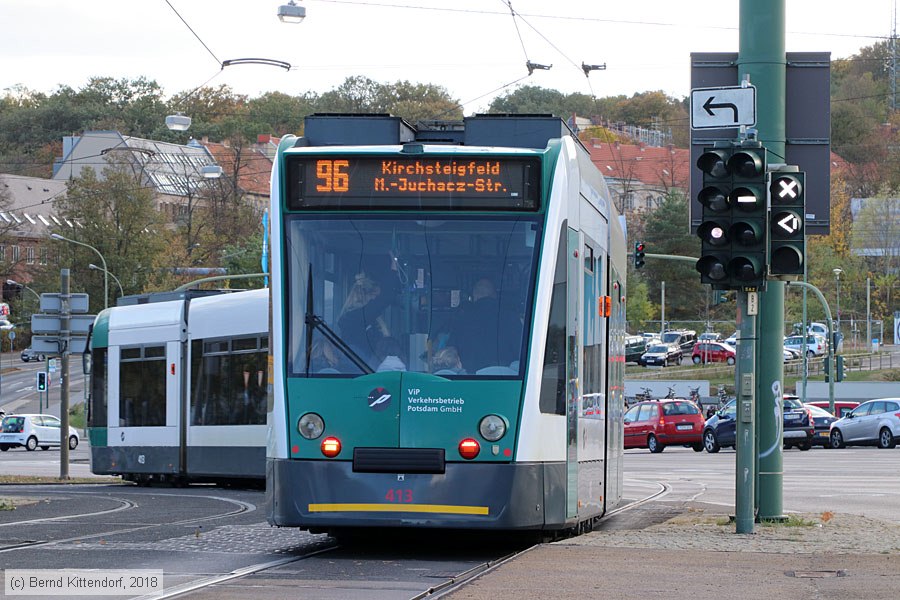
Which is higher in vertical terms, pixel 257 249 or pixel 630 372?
pixel 257 249

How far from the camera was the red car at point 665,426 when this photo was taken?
40812 millimetres

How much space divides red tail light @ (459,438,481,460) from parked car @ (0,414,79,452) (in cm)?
4520

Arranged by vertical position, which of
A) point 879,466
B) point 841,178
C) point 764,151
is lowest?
point 879,466

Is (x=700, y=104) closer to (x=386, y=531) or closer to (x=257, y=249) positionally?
(x=386, y=531)

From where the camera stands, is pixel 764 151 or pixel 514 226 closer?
pixel 514 226

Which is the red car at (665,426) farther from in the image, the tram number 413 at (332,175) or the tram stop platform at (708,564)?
the tram number 413 at (332,175)

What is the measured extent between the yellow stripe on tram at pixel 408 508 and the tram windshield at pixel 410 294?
1.00 meters

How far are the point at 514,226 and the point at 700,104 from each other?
3.91 meters

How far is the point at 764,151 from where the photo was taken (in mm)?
13555

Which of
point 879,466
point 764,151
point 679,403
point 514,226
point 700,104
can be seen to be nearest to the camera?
point 514,226

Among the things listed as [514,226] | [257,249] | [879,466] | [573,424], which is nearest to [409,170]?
[514,226]

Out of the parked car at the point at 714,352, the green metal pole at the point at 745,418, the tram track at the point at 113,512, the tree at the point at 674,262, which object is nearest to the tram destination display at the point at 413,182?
the green metal pole at the point at 745,418

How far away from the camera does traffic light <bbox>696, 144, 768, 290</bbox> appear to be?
1343cm

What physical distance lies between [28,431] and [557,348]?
152ft
